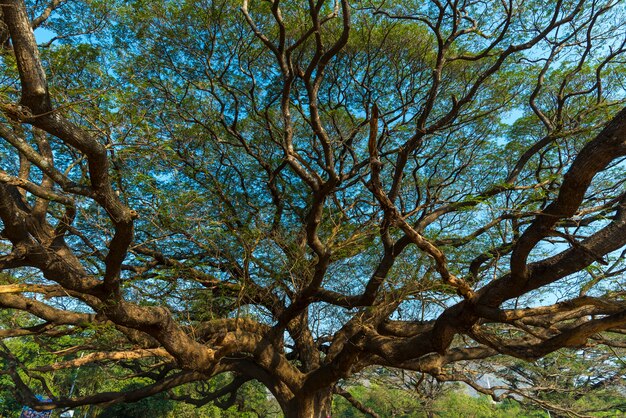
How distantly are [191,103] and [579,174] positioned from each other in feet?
18.5

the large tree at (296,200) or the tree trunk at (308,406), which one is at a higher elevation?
the large tree at (296,200)

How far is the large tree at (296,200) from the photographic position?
156 inches

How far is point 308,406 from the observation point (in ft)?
21.0

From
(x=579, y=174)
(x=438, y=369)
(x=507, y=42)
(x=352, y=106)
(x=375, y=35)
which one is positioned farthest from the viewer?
(x=352, y=106)

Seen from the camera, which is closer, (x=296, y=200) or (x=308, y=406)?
(x=308, y=406)

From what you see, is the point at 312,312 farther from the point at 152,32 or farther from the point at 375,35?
the point at 152,32

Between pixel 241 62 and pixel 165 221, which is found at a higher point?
pixel 241 62

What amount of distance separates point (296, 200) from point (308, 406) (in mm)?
3471

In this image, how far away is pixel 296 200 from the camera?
7.74 meters

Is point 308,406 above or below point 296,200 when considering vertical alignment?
below

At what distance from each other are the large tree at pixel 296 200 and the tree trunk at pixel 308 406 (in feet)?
0.17

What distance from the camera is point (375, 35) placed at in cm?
662

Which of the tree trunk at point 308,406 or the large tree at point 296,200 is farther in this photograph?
the tree trunk at point 308,406

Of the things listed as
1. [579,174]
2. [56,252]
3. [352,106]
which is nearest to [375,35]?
[352,106]
